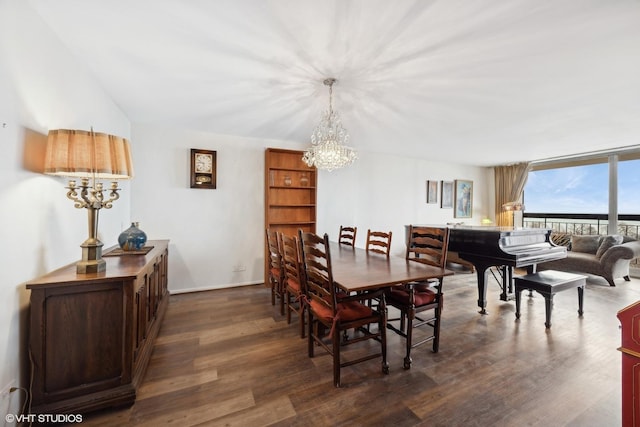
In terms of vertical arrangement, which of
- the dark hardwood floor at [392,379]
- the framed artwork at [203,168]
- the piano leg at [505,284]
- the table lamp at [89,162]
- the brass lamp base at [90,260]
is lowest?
the dark hardwood floor at [392,379]

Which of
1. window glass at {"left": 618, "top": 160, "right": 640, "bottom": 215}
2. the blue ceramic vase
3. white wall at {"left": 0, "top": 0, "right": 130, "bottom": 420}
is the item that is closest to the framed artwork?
the blue ceramic vase

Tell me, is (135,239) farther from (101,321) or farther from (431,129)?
(431,129)

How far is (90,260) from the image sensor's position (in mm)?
1678

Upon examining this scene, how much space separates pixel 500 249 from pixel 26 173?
4246 millimetres

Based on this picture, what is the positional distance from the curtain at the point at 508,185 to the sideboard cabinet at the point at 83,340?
25.2 feet

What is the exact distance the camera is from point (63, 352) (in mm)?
1507

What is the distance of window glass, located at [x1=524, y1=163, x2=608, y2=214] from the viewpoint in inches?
214

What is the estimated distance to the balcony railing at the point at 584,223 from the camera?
5.00 m

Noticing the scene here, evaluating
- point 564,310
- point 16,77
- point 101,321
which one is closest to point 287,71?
point 16,77

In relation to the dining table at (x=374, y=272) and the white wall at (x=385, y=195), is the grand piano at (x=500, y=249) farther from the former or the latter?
the white wall at (x=385, y=195)

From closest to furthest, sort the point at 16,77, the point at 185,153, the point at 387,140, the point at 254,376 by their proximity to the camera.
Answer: the point at 16,77, the point at 254,376, the point at 185,153, the point at 387,140

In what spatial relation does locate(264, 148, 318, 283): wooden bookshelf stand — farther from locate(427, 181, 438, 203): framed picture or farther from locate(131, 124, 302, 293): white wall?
locate(427, 181, 438, 203): framed picture

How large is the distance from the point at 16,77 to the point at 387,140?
4264 millimetres

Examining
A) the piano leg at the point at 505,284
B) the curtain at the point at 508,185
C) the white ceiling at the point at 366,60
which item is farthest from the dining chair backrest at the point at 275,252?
the curtain at the point at 508,185
